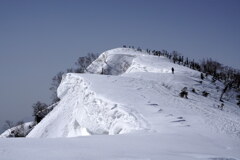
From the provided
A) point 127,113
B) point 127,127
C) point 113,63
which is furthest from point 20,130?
point 113,63

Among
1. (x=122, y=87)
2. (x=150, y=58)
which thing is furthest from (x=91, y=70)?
(x=122, y=87)

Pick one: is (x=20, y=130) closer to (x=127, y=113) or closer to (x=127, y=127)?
(x=127, y=113)

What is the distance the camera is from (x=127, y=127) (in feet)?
44.6

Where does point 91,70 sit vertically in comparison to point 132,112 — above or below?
below

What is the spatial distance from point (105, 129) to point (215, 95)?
72.6ft

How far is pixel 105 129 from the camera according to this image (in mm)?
16219

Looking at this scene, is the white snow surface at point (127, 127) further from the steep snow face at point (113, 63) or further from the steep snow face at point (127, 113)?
the steep snow face at point (113, 63)

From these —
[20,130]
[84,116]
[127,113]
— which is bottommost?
[20,130]

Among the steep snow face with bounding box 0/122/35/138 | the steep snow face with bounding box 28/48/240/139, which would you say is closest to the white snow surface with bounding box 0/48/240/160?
the steep snow face with bounding box 28/48/240/139

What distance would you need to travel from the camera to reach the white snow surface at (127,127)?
21.9ft

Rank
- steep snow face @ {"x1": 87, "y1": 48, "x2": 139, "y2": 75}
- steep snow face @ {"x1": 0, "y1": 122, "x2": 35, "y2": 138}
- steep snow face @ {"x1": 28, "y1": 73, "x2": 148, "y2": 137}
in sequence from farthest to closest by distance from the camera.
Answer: steep snow face @ {"x1": 87, "y1": 48, "x2": 139, "y2": 75} → steep snow face @ {"x1": 0, "y1": 122, "x2": 35, "y2": 138} → steep snow face @ {"x1": 28, "y1": 73, "x2": 148, "y2": 137}

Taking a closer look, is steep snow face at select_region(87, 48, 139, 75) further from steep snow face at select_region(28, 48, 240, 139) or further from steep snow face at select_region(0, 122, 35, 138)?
steep snow face at select_region(28, 48, 240, 139)

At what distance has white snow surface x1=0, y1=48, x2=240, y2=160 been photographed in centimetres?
668

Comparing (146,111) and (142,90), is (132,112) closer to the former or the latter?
(146,111)
